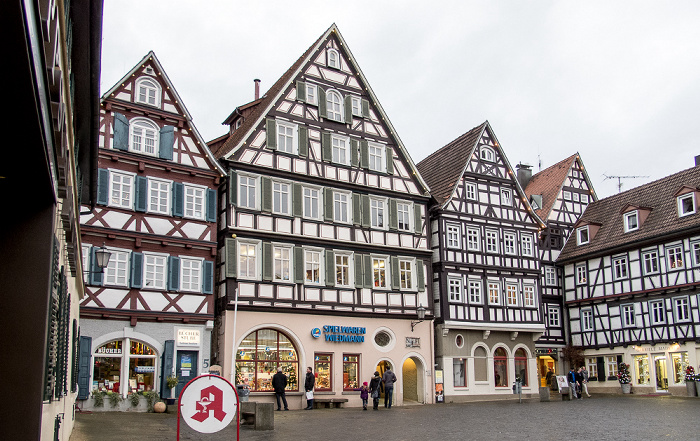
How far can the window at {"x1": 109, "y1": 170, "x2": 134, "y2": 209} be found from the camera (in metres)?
25.9

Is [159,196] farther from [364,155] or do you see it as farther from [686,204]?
[686,204]

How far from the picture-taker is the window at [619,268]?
1574 inches

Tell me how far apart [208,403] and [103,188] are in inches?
730

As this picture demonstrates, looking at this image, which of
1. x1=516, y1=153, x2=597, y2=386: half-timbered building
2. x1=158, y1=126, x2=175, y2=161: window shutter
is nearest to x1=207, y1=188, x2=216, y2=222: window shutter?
x1=158, y1=126, x2=175, y2=161: window shutter

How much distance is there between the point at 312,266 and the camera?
30.4 meters

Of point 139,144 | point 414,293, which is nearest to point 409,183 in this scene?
Result: point 414,293

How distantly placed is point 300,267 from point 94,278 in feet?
27.5

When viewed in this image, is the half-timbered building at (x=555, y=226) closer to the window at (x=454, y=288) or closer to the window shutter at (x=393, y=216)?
the window at (x=454, y=288)

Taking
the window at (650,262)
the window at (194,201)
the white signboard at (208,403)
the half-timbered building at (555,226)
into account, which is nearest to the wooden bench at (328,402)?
the window at (194,201)

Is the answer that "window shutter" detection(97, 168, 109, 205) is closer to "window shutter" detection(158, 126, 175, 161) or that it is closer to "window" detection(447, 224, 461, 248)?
"window shutter" detection(158, 126, 175, 161)

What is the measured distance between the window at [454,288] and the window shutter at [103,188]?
16691mm

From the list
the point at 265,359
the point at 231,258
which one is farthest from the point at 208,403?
the point at 265,359

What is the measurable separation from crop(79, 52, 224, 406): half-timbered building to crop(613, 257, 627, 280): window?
23800mm

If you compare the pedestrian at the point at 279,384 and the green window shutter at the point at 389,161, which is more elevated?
the green window shutter at the point at 389,161
